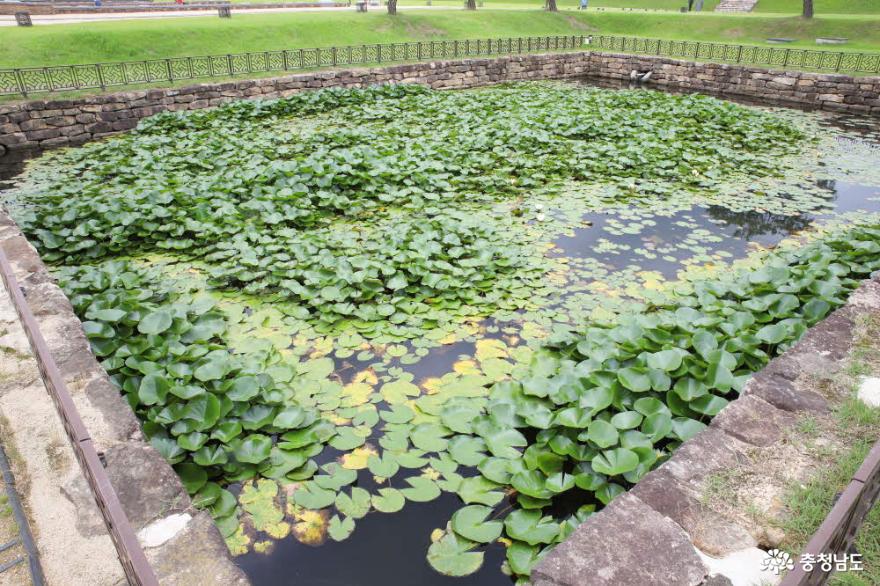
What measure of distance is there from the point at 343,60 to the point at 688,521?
15.6m

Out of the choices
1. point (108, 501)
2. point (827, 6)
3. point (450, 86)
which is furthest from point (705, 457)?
point (827, 6)

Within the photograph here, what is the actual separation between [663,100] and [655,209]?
698cm

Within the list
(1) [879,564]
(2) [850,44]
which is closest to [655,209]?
(1) [879,564]

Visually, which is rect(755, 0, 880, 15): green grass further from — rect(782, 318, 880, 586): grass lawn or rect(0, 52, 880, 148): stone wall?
rect(782, 318, 880, 586): grass lawn

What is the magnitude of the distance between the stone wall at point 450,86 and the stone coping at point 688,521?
11.5 meters

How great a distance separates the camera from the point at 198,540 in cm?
223

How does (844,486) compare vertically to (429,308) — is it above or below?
above

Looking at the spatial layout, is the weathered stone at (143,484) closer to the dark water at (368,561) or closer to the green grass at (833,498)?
the dark water at (368,561)

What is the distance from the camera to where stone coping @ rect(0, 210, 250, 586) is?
6.98 feet

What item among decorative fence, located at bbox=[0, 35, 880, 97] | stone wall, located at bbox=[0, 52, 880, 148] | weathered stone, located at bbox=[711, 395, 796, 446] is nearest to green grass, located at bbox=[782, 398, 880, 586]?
weathered stone, located at bbox=[711, 395, 796, 446]

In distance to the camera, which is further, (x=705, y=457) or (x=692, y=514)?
(x=705, y=457)

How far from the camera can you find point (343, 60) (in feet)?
51.2

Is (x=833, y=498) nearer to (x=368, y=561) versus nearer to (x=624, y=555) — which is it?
(x=624, y=555)

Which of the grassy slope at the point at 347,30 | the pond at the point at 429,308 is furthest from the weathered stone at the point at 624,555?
the grassy slope at the point at 347,30
